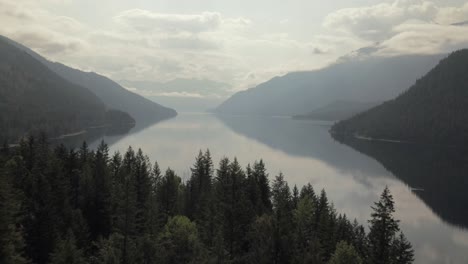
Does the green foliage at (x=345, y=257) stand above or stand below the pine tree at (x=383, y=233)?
below

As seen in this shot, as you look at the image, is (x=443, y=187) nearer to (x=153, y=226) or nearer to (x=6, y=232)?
(x=153, y=226)

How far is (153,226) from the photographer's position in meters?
63.0

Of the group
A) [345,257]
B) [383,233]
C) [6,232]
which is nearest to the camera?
[6,232]

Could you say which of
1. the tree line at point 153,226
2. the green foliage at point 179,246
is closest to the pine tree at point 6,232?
the tree line at point 153,226

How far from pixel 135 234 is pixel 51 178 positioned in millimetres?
17789

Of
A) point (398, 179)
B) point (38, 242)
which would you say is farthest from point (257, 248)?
point (398, 179)

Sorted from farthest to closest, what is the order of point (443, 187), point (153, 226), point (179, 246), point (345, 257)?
1. point (443, 187)
2. point (153, 226)
3. point (179, 246)
4. point (345, 257)

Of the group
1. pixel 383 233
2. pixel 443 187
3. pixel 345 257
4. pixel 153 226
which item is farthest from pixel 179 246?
pixel 443 187

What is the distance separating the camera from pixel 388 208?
47.6 metres

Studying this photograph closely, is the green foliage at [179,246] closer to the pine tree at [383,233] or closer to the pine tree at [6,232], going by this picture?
the pine tree at [6,232]

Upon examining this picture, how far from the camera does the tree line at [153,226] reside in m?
47.1

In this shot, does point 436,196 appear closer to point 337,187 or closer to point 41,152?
point 337,187

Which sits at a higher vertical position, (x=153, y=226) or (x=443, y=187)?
(x=153, y=226)

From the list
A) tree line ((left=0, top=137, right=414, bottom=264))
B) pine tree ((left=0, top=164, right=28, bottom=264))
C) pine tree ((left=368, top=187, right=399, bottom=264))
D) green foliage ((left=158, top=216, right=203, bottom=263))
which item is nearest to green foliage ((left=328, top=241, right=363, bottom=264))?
tree line ((left=0, top=137, right=414, bottom=264))
